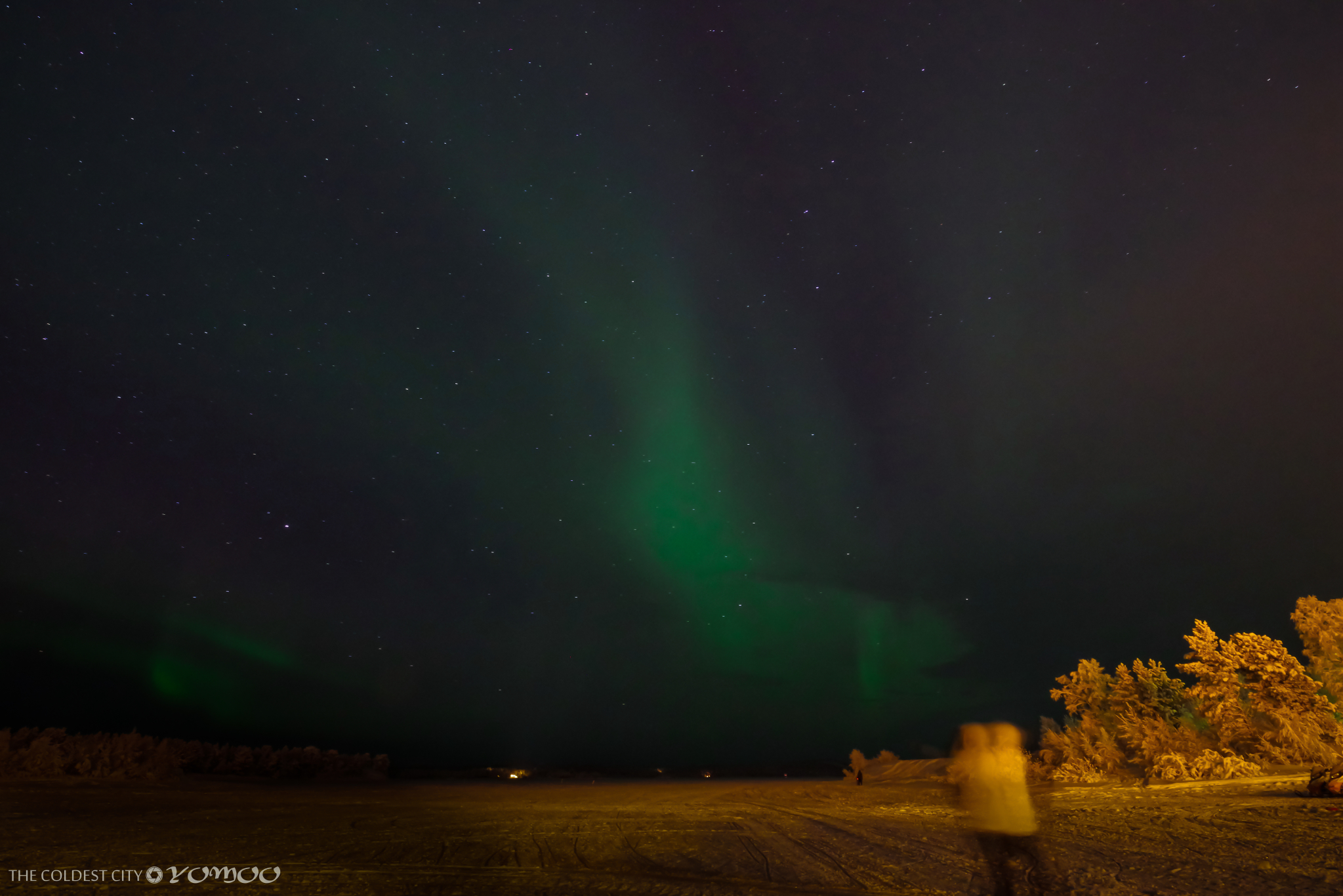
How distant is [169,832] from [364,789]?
2772 centimetres

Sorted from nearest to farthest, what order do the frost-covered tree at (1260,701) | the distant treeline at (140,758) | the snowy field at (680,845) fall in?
the snowy field at (680,845)
the frost-covered tree at (1260,701)
the distant treeline at (140,758)

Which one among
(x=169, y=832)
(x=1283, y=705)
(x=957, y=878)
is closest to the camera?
(x=957, y=878)

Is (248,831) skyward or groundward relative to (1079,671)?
groundward

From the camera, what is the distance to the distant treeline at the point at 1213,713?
2650 cm

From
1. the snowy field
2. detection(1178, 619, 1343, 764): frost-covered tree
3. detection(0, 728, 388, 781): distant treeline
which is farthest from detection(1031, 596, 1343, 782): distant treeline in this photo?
detection(0, 728, 388, 781): distant treeline

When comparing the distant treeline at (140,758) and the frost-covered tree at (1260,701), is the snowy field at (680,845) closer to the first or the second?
the frost-covered tree at (1260,701)

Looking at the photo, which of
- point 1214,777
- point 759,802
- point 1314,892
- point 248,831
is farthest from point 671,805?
point 1214,777

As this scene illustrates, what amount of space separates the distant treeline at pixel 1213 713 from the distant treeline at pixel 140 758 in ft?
174

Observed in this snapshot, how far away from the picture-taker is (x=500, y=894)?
31.7 ft

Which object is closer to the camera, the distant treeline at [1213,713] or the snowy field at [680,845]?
the snowy field at [680,845]

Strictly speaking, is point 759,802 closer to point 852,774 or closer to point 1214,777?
point 1214,777

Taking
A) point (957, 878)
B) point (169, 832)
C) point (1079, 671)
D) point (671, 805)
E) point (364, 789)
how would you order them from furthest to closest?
1. point (364, 789)
2. point (1079, 671)
3. point (671, 805)
4. point (169, 832)
5. point (957, 878)

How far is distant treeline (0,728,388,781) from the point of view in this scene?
33719 millimetres

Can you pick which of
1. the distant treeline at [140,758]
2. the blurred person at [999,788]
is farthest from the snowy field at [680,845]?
the distant treeline at [140,758]
